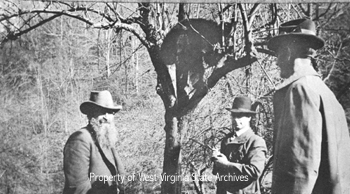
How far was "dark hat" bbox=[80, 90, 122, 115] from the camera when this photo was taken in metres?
2.31

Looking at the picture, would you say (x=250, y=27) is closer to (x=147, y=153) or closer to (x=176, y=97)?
(x=176, y=97)

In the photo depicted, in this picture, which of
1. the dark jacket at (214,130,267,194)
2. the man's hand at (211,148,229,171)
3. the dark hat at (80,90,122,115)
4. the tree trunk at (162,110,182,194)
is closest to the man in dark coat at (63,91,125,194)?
the dark hat at (80,90,122,115)

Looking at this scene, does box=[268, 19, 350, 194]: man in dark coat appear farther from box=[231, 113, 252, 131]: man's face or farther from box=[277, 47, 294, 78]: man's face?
box=[231, 113, 252, 131]: man's face

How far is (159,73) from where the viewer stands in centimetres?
240

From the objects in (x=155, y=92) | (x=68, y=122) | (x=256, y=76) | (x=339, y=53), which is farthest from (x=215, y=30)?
(x=68, y=122)

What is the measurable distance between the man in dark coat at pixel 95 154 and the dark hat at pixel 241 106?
2.58 ft

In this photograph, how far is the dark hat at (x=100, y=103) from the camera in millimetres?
2307

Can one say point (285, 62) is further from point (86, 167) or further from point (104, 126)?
point (86, 167)

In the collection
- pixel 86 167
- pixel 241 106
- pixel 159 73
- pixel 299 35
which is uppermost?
pixel 299 35

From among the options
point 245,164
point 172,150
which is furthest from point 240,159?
point 172,150

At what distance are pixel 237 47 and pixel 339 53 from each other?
0.73 meters

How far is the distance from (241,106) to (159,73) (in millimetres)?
619

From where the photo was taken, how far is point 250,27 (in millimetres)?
2297

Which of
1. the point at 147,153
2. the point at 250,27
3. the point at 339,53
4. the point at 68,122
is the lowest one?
the point at 147,153
